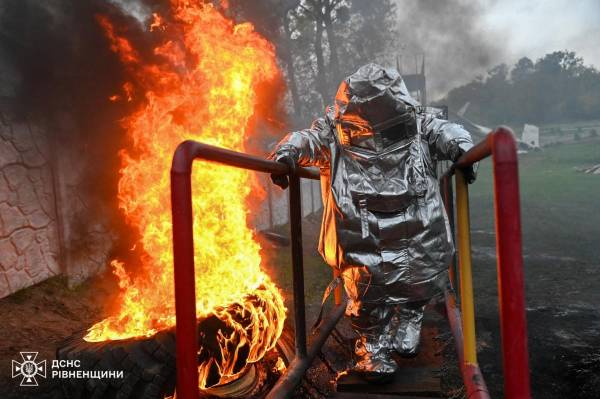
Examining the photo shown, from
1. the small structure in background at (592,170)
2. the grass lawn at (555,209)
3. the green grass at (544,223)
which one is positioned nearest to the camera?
the green grass at (544,223)

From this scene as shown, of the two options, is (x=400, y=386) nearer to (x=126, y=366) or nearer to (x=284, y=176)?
(x=284, y=176)

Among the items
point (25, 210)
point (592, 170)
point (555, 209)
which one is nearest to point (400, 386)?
point (25, 210)

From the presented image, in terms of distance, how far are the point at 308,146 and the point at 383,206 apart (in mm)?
505

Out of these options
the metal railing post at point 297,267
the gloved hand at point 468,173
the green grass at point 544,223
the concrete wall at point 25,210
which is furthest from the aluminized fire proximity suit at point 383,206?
the concrete wall at point 25,210

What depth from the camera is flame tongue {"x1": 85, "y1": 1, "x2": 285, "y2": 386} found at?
8.91 ft

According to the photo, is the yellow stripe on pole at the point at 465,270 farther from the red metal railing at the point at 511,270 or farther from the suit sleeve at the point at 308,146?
the suit sleeve at the point at 308,146

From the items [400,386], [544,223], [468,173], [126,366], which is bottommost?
[400,386]

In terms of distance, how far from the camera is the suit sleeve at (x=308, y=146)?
215 centimetres

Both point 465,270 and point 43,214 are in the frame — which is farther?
point 43,214

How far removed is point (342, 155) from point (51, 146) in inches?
142

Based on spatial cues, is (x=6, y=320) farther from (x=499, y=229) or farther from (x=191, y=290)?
(x=499, y=229)

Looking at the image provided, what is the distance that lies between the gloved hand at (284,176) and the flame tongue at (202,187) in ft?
3.12

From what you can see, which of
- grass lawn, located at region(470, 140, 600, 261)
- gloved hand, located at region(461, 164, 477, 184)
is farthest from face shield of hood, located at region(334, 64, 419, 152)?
grass lawn, located at region(470, 140, 600, 261)

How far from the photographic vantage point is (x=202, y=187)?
13.2 ft
